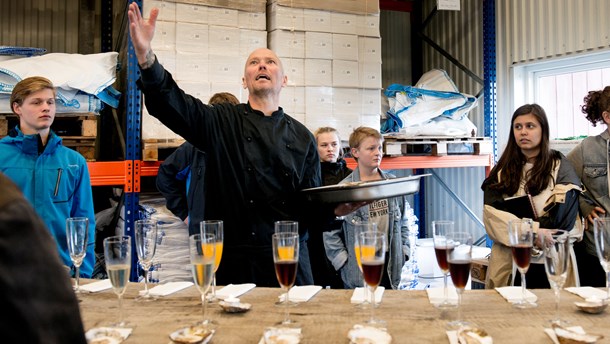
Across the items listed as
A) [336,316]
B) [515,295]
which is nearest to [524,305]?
[515,295]

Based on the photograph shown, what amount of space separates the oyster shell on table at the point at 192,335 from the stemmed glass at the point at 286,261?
264mm

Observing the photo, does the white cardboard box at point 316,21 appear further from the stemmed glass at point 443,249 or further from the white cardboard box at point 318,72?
the stemmed glass at point 443,249

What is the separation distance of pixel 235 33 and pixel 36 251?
421cm

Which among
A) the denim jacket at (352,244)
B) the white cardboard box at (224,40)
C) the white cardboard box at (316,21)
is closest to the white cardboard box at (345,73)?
the white cardboard box at (316,21)

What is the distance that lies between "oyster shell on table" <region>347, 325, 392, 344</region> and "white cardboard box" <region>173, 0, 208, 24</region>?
135 inches

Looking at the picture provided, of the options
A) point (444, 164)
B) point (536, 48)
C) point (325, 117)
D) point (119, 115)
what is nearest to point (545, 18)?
point (536, 48)

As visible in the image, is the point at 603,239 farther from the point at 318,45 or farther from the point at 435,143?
the point at 435,143

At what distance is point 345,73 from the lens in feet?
16.3

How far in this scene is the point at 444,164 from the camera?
5.96 metres

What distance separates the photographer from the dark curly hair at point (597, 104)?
371 cm

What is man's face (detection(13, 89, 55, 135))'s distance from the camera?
129 inches

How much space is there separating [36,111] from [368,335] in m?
2.69

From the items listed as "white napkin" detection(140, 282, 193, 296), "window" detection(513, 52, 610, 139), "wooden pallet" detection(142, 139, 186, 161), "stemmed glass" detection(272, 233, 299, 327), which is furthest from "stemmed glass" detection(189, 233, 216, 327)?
"window" detection(513, 52, 610, 139)

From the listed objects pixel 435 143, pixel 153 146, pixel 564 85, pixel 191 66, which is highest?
pixel 564 85
